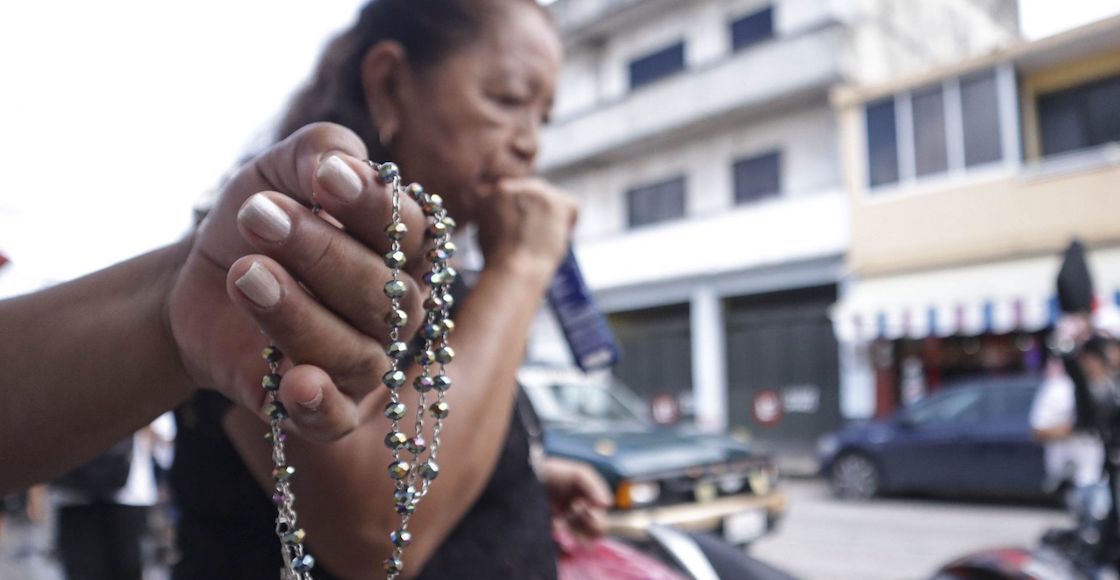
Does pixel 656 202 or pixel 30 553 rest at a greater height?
pixel 656 202

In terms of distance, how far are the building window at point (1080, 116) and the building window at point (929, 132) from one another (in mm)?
1246

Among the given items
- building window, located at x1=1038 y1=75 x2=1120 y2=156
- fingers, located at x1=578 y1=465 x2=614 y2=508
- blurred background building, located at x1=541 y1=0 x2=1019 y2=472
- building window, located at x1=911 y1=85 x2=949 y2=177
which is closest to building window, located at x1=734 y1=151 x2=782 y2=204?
blurred background building, located at x1=541 y1=0 x2=1019 y2=472

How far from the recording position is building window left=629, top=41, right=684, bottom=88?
51.0 ft

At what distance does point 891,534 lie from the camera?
7293 millimetres

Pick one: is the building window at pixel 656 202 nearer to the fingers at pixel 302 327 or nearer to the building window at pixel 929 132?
the building window at pixel 929 132

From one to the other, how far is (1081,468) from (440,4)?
195 inches

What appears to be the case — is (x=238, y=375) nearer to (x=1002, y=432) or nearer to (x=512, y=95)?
(x=512, y=95)

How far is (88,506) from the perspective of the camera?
120 cm

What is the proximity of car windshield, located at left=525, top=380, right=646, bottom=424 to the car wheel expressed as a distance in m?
4.13

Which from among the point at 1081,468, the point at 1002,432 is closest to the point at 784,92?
the point at 1002,432

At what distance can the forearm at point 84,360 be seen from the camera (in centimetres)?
59

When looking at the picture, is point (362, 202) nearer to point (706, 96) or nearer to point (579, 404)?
point (579, 404)

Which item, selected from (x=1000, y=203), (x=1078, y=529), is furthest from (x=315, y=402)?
(x=1000, y=203)

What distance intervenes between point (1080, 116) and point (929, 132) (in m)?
1.87
